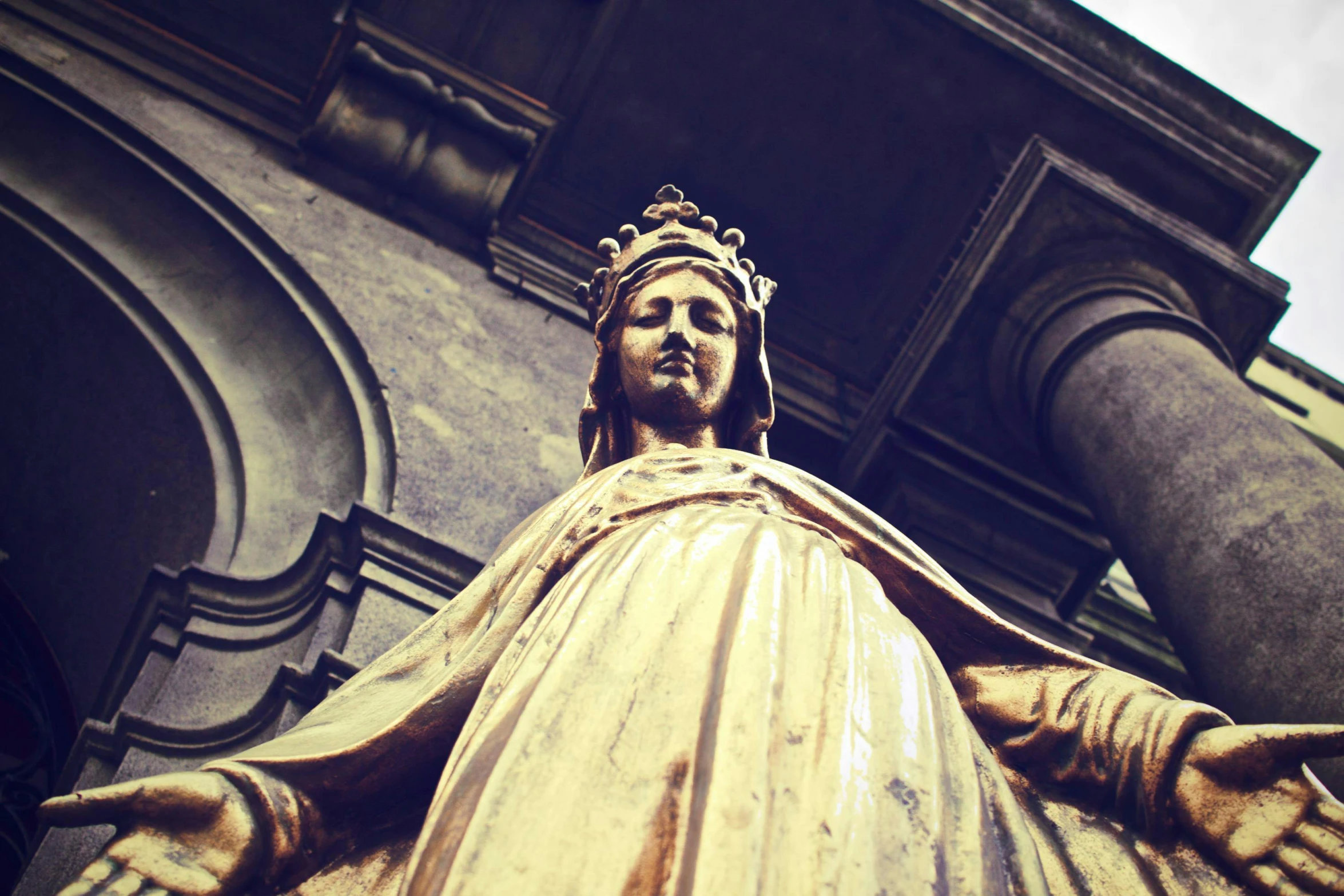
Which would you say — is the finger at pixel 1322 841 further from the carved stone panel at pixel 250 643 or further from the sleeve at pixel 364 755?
the carved stone panel at pixel 250 643

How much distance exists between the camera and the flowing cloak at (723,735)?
132cm

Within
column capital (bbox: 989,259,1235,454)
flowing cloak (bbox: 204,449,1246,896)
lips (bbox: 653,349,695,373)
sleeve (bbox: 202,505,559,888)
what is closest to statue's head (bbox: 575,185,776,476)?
lips (bbox: 653,349,695,373)

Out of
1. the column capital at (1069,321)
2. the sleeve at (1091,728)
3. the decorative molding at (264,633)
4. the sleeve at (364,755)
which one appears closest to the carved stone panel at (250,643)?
the decorative molding at (264,633)

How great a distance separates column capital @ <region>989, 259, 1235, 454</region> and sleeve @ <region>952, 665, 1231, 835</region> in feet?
9.84

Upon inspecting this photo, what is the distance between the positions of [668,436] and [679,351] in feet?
0.74

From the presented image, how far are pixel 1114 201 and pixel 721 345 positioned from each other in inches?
118

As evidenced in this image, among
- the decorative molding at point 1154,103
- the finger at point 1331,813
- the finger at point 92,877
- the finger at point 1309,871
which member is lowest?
the finger at point 92,877

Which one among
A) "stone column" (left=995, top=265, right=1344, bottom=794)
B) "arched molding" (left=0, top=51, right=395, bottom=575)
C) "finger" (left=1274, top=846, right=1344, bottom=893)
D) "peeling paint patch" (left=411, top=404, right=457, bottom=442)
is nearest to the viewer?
"finger" (left=1274, top=846, right=1344, bottom=893)

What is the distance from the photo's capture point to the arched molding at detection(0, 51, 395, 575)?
3932 millimetres

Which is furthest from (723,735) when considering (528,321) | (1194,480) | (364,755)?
(528,321)

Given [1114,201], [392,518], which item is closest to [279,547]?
[392,518]

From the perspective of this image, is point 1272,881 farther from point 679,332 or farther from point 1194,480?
point 1194,480

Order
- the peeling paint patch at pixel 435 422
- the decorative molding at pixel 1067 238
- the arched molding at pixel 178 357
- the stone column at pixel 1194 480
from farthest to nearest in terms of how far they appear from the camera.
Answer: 1. the decorative molding at pixel 1067 238
2. the peeling paint patch at pixel 435 422
3. the arched molding at pixel 178 357
4. the stone column at pixel 1194 480

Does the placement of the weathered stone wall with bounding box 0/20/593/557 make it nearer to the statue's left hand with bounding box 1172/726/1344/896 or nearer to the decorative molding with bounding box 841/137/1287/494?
the decorative molding with bounding box 841/137/1287/494
